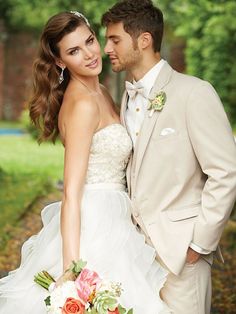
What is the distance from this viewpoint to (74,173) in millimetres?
3541

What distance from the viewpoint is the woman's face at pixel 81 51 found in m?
3.67

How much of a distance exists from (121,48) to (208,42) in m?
15.9

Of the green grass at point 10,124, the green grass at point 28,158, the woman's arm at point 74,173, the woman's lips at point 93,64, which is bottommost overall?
the green grass at point 10,124

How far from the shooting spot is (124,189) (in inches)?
152

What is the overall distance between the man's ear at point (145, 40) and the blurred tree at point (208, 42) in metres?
14.2

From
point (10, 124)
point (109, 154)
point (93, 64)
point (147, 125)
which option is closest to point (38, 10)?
point (10, 124)

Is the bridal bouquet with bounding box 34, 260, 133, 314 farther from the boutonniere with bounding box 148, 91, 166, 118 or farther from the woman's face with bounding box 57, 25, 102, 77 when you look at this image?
the woman's face with bounding box 57, 25, 102, 77

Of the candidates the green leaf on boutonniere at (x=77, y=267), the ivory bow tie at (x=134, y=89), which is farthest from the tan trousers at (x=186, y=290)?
the ivory bow tie at (x=134, y=89)

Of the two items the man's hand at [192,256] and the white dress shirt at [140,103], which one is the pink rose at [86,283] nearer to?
the man's hand at [192,256]

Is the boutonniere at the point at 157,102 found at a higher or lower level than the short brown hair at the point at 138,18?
lower

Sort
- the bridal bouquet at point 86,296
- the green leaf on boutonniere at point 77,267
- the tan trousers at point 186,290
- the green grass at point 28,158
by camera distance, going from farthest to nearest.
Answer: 1. the green grass at point 28,158
2. the tan trousers at point 186,290
3. the green leaf on boutonniere at point 77,267
4. the bridal bouquet at point 86,296

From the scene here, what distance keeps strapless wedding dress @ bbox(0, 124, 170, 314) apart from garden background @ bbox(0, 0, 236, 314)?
378 cm

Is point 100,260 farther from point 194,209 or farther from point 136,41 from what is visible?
point 136,41

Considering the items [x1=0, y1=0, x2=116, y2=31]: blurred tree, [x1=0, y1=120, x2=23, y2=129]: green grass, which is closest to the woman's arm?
[x1=0, y1=0, x2=116, y2=31]: blurred tree
